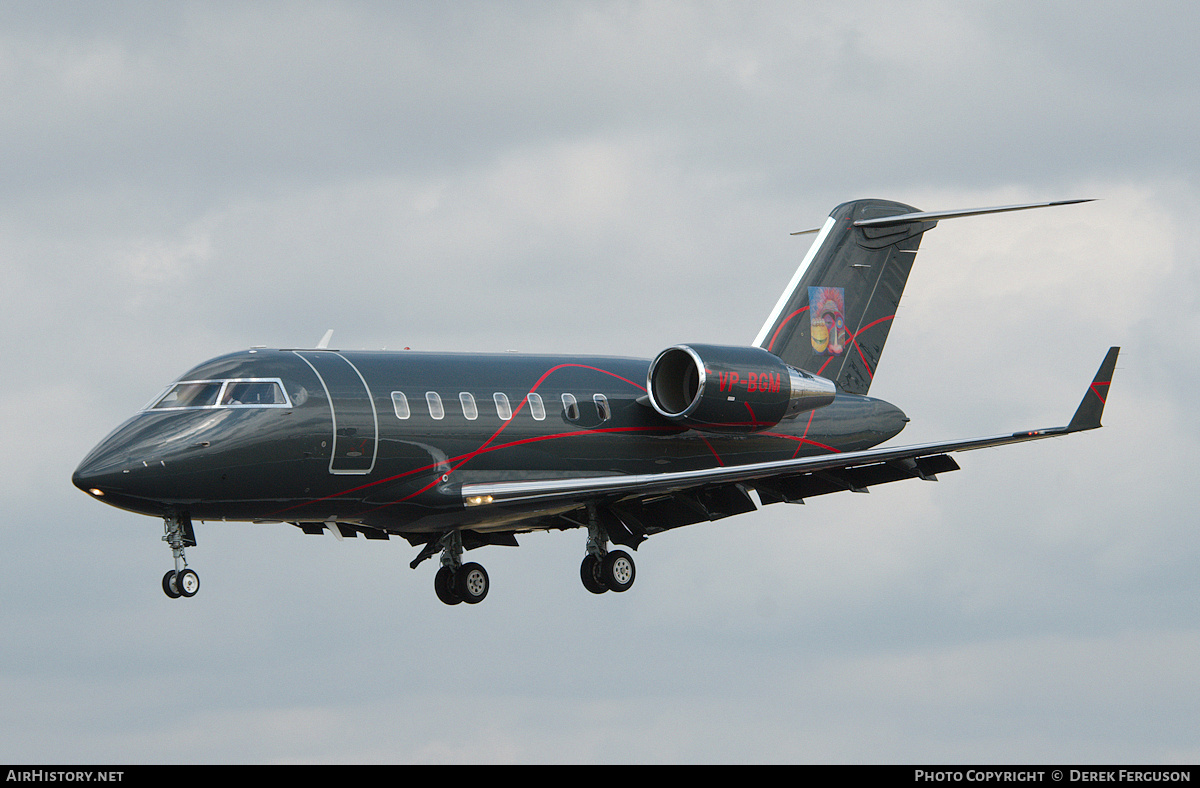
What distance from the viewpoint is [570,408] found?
3147 cm

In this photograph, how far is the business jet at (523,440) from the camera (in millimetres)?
26906

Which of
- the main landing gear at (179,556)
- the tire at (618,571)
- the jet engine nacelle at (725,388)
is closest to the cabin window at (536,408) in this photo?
the jet engine nacelle at (725,388)

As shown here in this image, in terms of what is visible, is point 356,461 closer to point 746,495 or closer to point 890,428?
point 746,495

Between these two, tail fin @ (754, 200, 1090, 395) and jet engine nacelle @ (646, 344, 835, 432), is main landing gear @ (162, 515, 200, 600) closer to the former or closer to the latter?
jet engine nacelle @ (646, 344, 835, 432)

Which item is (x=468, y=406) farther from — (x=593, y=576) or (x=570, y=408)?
(x=593, y=576)

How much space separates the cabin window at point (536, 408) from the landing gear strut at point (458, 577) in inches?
138

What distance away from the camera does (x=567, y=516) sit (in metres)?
32.3

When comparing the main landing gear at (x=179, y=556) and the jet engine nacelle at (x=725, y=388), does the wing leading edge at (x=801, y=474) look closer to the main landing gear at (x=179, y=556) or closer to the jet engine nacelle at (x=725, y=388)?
the jet engine nacelle at (x=725, y=388)

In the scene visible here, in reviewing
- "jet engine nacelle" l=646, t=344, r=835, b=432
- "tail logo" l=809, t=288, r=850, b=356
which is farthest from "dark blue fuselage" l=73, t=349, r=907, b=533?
"tail logo" l=809, t=288, r=850, b=356

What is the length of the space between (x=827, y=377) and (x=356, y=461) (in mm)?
12389

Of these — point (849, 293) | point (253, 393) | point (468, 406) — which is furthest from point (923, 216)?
point (253, 393)

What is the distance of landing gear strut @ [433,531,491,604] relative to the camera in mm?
32844

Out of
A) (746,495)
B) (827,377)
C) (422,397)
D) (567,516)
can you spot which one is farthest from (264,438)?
(827,377)

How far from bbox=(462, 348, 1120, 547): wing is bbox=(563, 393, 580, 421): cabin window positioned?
1251mm
